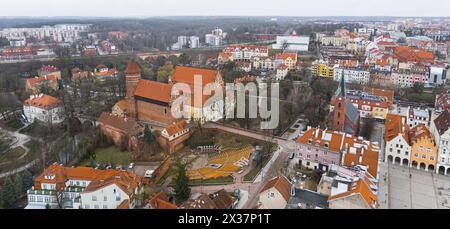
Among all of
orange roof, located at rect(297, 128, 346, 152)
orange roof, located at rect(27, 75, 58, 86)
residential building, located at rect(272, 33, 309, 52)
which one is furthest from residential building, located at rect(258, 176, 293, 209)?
residential building, located at rect(272, 33, 309, 52)

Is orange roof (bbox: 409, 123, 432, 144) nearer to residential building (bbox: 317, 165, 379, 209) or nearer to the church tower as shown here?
the church tower

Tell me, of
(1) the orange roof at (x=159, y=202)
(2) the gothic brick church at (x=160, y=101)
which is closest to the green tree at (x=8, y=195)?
(1) the orange roof at (x=159, y=202)

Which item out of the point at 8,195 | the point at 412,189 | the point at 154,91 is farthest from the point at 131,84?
the point at 412,189

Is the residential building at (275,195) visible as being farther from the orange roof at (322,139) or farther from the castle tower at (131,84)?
the castle tower at (131,84)

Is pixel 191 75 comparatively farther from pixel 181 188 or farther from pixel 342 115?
pixel 181 188
